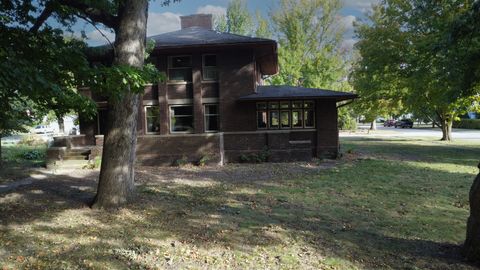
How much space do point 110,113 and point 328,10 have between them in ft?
115

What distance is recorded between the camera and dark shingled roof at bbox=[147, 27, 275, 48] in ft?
60.2

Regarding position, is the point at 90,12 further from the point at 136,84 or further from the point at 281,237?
the point at 281,237

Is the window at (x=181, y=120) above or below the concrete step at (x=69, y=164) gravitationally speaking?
above

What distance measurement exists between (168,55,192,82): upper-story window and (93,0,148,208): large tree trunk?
36.7 ft

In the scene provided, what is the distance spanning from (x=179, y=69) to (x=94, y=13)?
11018 mm

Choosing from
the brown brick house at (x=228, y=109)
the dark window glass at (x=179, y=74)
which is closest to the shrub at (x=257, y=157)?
the brown brick house at (x=228, y=109)

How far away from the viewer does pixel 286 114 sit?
20.2 metres

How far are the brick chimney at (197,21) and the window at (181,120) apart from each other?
7988 mm

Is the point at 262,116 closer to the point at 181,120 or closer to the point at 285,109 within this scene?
the point at 285,109

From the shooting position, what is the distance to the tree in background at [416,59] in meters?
17.4

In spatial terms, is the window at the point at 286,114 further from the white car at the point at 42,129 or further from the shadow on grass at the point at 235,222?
the white car at the point at 42,129

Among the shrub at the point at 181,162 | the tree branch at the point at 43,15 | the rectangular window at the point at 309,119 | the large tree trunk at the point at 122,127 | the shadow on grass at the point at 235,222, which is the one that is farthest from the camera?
the rectangular window at the point at 309,119

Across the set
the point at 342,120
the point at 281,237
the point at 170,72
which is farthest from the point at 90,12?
the point at 342,120

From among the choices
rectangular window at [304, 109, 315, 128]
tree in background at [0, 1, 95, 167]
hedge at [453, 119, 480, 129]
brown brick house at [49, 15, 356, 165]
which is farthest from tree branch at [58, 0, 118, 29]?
hedge at [453, 119, 480, 129]
